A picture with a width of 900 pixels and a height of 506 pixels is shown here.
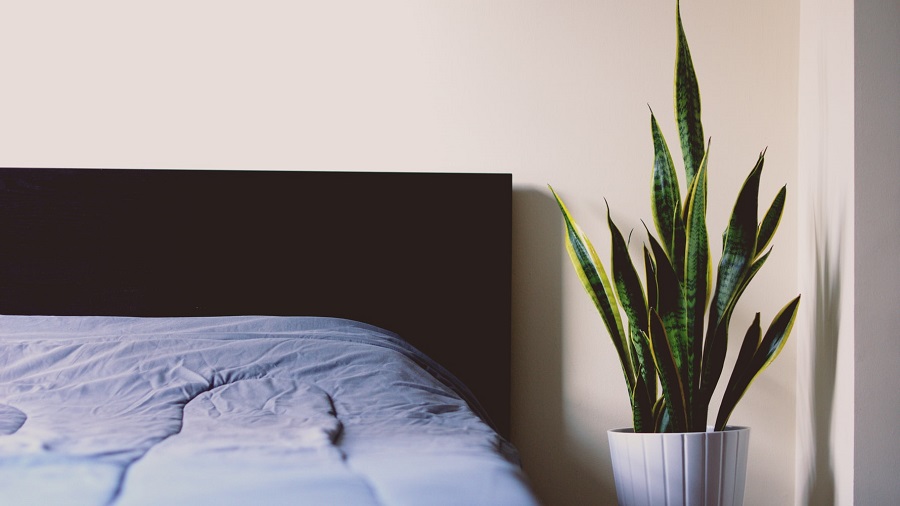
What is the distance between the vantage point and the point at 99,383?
1771mm

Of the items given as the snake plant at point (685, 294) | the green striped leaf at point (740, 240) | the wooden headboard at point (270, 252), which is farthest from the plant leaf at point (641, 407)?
the wooden headboard at point (270, 252)

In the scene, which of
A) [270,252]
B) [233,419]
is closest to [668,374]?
[233,419]

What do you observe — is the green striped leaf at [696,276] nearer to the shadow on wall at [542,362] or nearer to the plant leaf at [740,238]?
the plant leaf at [740,238]

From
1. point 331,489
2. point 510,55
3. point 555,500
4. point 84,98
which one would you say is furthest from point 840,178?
point 84,98

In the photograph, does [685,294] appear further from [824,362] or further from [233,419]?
[233,419]

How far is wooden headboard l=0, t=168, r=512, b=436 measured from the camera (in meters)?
2.39

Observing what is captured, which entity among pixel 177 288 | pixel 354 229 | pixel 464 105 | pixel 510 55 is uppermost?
pixel 510 55

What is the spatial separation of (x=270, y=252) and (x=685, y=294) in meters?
1.18

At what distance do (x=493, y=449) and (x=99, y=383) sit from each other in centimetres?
92

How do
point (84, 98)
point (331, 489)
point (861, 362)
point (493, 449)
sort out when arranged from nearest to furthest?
point (331, 489) → point (493, 449) → point (861, 362) → point (84, 98)

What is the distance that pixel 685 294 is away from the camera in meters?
1.99

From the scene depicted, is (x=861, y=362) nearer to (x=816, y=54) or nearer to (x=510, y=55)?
(x=816, y=54)

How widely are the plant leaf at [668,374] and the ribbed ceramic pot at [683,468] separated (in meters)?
0.07

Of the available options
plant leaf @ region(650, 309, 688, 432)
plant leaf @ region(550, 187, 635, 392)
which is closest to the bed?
plant leaf @ region(550, 187, 635, 392)
